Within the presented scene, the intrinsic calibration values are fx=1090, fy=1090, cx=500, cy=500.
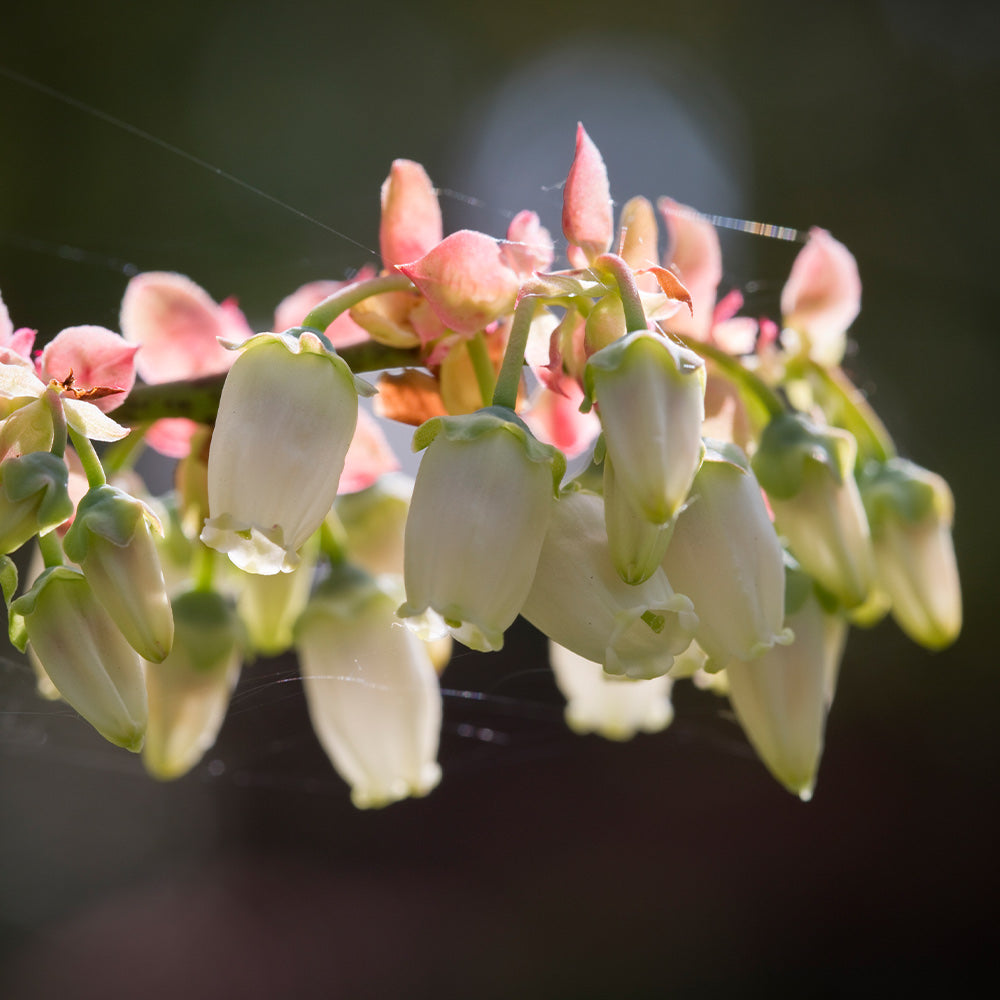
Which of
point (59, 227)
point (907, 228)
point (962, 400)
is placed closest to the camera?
point (59, 227)

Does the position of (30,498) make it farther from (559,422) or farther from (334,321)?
(559,422)

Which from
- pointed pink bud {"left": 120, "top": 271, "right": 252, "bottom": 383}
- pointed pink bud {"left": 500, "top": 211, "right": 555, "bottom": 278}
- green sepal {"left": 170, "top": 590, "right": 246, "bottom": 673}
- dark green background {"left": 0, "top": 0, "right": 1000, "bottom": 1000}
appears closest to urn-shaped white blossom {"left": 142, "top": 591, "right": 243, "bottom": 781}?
green sepal {"left": 170, "top": 590, "right": 246, "bottom": 673}

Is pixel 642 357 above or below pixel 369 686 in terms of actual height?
above

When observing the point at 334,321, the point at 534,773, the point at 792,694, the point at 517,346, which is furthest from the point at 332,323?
the point at 534,773

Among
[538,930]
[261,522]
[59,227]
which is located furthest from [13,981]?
[261,522]

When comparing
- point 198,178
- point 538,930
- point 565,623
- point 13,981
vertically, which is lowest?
point 13,981

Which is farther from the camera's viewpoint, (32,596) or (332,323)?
(332,323)

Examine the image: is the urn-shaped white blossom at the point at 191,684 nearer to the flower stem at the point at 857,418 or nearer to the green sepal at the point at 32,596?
the green sepal at the point at 32,596

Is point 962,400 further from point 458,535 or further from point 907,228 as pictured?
point 458,535
